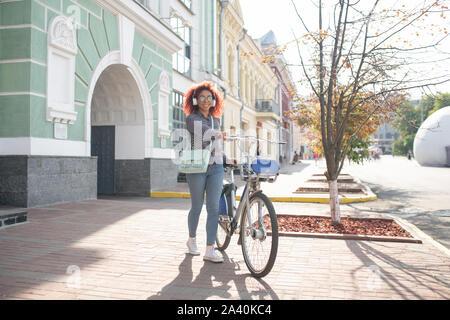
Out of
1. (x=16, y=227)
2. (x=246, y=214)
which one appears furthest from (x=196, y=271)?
(x=16, y=227)

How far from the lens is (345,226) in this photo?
5840 mm

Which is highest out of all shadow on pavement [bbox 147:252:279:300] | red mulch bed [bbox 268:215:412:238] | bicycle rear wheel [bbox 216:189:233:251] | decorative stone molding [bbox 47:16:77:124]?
decorative stone molding [bbox 47:16:77:124]

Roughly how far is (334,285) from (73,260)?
252 cm

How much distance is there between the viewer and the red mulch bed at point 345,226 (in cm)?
549

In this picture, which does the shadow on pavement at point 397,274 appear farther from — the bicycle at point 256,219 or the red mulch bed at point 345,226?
the red mulch bed at point 345,226

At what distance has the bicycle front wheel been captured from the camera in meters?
3.23

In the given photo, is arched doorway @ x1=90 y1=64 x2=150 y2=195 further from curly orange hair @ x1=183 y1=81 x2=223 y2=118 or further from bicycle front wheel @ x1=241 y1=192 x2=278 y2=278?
bicycle front wheel @ x1=241 y1=192 x2=278 y2=278

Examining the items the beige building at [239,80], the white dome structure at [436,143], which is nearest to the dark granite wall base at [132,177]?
the beige building at [239,80]

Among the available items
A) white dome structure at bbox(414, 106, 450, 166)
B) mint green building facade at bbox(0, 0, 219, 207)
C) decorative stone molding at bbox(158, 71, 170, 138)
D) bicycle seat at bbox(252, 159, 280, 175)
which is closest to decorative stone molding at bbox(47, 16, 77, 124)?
mint green building facade at bbox(0, 0, 219, 207)

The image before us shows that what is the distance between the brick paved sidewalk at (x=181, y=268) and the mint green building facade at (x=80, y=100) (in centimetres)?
193

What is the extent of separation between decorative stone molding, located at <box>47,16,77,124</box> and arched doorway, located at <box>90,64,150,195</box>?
3.24 m

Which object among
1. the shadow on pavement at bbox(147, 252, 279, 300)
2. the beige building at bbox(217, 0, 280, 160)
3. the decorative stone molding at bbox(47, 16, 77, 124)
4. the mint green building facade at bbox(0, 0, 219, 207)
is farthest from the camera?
the beige building at bbox(217, 0, 280, 160)

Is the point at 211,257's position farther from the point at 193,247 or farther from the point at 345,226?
the point at 345,226

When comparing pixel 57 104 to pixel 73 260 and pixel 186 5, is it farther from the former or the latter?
pixel 186 5
